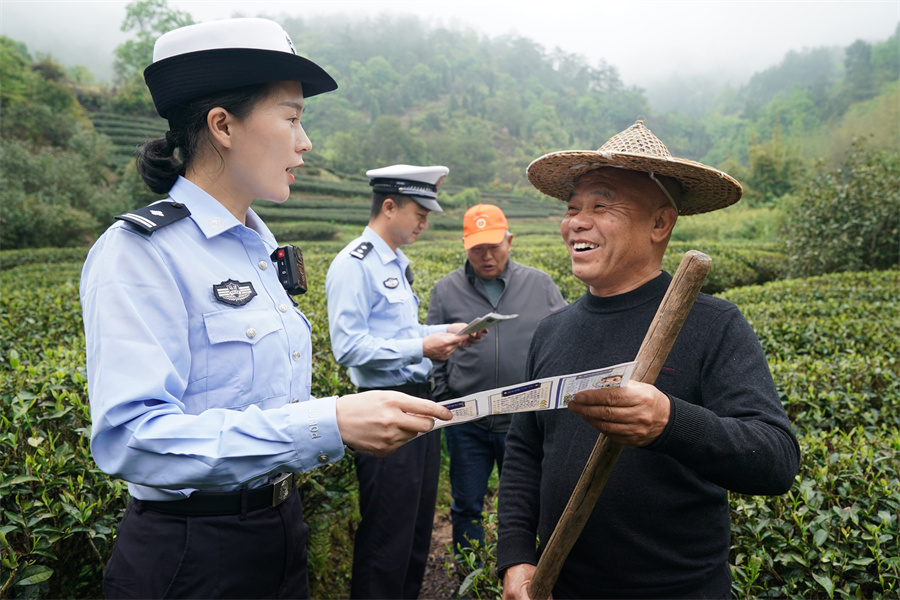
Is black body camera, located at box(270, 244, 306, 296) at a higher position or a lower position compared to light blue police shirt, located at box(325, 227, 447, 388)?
higher

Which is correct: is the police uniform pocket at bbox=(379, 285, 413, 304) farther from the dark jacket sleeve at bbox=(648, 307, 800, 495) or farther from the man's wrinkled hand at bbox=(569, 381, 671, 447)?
the man's wrinkled hand at bbox=(569, 381, 671, 447)

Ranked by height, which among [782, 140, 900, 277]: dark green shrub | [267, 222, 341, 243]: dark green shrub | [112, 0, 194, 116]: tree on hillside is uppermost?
[112, 0, 194, 116]: tree on hillside

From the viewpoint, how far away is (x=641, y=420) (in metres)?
1.14

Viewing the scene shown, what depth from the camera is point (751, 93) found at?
75.8 m

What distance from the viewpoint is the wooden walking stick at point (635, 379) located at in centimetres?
117

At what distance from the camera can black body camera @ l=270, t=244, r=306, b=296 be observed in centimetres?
166

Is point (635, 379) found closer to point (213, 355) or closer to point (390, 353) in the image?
point (213, 355)

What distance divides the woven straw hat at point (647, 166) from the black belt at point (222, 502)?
122 centimetres

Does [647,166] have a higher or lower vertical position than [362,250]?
higher

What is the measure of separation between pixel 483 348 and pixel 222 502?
7.26 feet

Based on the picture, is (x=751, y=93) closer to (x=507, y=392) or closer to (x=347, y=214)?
(x=347, y=214)

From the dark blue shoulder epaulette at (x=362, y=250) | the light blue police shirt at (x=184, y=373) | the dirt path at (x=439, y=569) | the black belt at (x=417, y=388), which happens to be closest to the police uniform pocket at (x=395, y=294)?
the dark blue shoulder epaulette at (x=362, y=250)

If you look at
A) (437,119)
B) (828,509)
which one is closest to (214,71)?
(828,509)

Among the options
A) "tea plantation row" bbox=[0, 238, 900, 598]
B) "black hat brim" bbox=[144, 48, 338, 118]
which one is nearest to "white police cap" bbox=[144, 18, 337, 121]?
"black hat brim" bbox=[144, 48, 338, 118]
